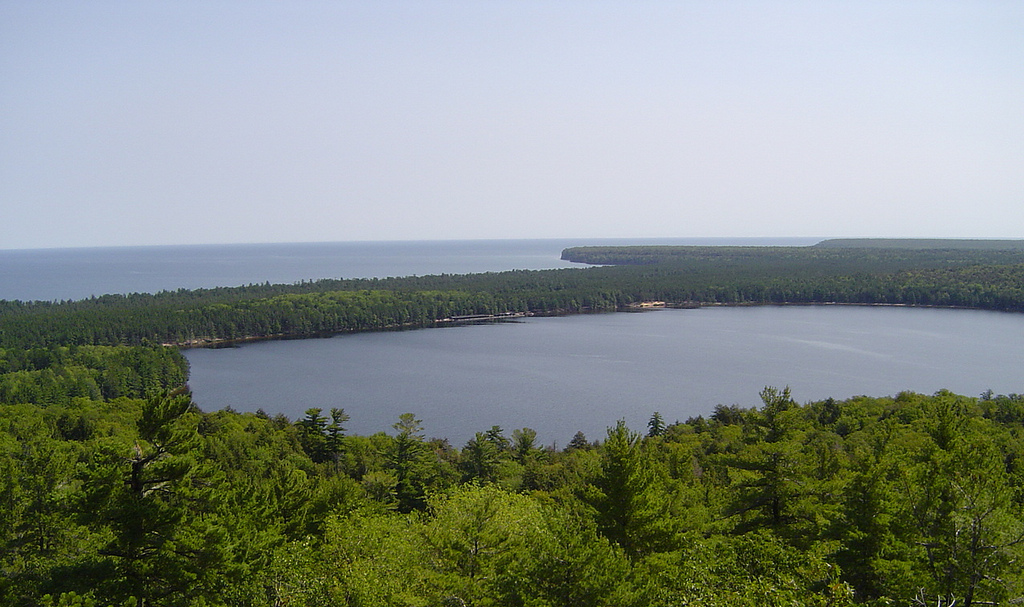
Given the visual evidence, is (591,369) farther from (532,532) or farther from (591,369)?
(532,532)

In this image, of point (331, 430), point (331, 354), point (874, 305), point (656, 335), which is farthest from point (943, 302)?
point (331, 430)

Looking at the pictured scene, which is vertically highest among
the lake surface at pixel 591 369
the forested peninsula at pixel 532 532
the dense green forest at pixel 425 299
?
the forested peninsula at pixel 532 532

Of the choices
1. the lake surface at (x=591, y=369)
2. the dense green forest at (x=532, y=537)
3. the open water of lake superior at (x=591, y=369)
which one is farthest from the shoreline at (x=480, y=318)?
the dense green forest at (x=532, y=537)

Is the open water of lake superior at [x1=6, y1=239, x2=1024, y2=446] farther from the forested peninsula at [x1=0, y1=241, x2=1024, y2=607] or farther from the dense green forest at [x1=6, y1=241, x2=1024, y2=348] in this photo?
the forested peninsula at [x1=0, y1=241, x2=1024, y2=607]

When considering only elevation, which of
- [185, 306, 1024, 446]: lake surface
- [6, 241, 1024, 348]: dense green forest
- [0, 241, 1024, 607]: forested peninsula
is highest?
[0, 241, 1024, 607]: forested peninsula

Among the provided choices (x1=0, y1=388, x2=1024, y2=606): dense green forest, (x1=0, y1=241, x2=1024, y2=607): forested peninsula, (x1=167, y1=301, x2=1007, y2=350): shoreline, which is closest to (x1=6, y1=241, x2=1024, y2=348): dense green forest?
(x1=167, y1=301, x2=1007, y2=350): shoreline

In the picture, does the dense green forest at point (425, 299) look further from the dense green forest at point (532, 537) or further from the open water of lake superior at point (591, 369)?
the dense green forest at point (532, 537)

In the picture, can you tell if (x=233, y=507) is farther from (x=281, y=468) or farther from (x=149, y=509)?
(x=281, y=468)

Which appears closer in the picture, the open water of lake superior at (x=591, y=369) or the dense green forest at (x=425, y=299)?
the open water of lake superior at (x=591, y=369)
